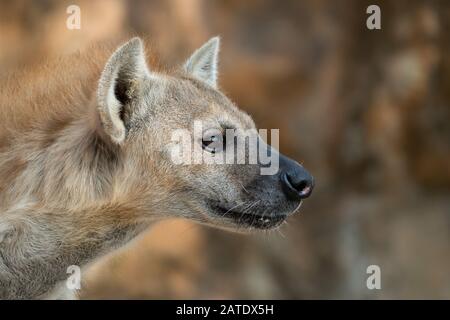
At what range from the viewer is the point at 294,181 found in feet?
11.4

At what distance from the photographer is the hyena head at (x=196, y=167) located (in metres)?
3.49

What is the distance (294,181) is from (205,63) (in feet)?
3.57

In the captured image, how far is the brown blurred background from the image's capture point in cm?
749

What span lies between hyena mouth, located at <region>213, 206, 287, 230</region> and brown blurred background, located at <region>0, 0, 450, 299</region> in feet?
12.7

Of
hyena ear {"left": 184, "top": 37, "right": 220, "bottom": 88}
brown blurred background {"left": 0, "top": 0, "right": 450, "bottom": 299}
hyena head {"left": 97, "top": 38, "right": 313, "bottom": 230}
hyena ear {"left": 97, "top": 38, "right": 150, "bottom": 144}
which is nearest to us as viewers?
hyena ear {"left": 97, "top": 38, "right": 150, "bottom": 144}

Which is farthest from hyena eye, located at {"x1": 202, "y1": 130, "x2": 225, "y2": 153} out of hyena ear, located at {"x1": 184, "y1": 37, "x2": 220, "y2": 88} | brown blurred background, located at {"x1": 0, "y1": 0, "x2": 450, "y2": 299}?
brown blurred background, located at {"x1": 0, "y1": 0, "x2": 450, "y2": 299}

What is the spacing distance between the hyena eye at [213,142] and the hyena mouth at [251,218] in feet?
0.85

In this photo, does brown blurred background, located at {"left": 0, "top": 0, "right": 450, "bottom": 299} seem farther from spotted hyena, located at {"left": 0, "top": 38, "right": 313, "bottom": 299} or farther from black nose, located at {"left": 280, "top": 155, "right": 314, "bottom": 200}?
black nose, located at {"left": 280, "top": 155, "right": 314, "bottom": 200}

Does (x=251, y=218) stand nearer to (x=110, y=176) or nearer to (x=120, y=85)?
(x=110, y=176)

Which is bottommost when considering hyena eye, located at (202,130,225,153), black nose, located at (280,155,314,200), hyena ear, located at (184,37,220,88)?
black nose, located at (280,155,314,200)

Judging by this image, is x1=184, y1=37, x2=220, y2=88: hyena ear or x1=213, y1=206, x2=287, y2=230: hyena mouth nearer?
x1=213, y1=206, x2=287, y2=230: hyena mouth

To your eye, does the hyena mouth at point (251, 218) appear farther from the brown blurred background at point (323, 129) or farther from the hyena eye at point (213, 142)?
the brown blurred background at point (323, 129)

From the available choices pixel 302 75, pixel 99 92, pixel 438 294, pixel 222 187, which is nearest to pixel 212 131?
pixel 222 187

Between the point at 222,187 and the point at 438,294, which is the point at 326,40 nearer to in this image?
the point at 438,294
